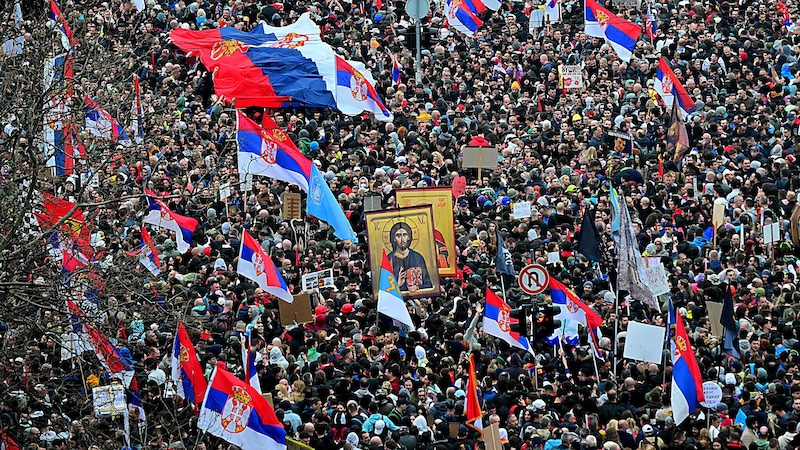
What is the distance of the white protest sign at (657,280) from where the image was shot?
22469 millimetres

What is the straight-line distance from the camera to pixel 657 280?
22.5m

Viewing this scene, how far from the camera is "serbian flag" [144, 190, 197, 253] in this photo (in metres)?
24.9

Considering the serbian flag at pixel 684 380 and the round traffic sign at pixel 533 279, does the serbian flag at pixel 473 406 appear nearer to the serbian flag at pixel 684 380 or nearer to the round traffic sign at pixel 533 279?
the serbian flag at pixel 684 380

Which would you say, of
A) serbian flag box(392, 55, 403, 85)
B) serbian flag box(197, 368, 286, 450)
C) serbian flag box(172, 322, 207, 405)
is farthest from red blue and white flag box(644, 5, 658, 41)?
serbian flag box(197, 368, 286, 450)

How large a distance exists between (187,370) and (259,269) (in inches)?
119

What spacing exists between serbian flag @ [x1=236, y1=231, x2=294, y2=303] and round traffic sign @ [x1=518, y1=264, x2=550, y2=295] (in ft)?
10.0

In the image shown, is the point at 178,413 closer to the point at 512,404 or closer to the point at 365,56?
the point at 512,404

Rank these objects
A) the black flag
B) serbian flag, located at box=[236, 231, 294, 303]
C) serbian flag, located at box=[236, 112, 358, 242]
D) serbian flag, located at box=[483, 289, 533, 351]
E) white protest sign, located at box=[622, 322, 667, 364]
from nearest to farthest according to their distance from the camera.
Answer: white protest sign, located at box=[622, 322, 667, 364]
serbian flag, located at box=[483, 289, 533, 351]
serbian flag, located at box=[236, 231, 294, 303]
the black flag
serbian flag, located at box=[236, 112, 358, 242]

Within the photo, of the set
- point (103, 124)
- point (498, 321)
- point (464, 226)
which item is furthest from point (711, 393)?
point (103, 124)

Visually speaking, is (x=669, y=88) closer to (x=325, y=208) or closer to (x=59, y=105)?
(x=325, y=208)

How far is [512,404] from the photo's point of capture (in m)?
20.8

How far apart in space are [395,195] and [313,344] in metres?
3.94

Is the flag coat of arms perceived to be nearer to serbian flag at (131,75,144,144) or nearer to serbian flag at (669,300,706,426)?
serbian flag at (669,300,706,426)

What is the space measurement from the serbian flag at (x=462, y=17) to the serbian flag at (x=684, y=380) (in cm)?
1649
